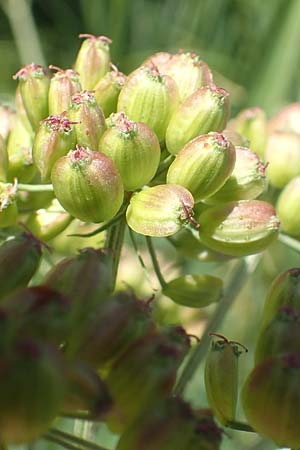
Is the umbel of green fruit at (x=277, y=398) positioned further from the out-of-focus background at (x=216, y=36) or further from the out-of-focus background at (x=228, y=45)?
the out-of-focus background at (x=216, y=36)

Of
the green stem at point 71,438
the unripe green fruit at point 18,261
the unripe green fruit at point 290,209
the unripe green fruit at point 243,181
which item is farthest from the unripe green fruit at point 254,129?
the green stem at point 71,438

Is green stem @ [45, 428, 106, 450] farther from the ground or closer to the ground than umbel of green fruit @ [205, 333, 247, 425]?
farther from the ground

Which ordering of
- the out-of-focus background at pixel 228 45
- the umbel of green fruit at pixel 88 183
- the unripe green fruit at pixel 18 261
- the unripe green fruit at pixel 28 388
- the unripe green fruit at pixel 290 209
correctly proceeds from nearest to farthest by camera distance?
the unripe green fruit at pixel 28 388
the unripe green fruit at pixel 18 261
the umbel of green fruit at pixel 88 183
the unripe green fruit at pixel 290 209
the out-of-focus background at pixel 228 45

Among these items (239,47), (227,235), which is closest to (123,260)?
(227,235)

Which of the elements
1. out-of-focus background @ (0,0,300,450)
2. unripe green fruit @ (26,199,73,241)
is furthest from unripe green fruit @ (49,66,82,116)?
out-of-focus background @ (0,0,300,450)

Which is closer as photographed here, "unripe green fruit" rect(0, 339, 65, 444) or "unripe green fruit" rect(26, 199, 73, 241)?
"unripe green fruit" rect(0, 339, 65, 444)

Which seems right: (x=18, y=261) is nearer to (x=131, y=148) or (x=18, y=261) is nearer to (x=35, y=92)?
(x=131, y=148)

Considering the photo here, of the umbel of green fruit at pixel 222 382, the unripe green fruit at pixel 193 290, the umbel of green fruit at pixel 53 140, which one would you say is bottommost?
the unripe green fruit at pixel 193 290

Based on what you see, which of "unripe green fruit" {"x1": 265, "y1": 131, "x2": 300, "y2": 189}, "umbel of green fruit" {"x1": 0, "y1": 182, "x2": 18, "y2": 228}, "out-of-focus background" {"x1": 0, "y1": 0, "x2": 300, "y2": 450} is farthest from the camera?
"out-of-focus background" {"x1": 0, "y1": 0, "x2": 300, "y2": 450}

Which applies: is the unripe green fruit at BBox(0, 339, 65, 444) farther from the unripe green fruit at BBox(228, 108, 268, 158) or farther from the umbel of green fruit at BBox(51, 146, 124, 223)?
the unripe green fruit at BBox(228, 108, 268, 158)
